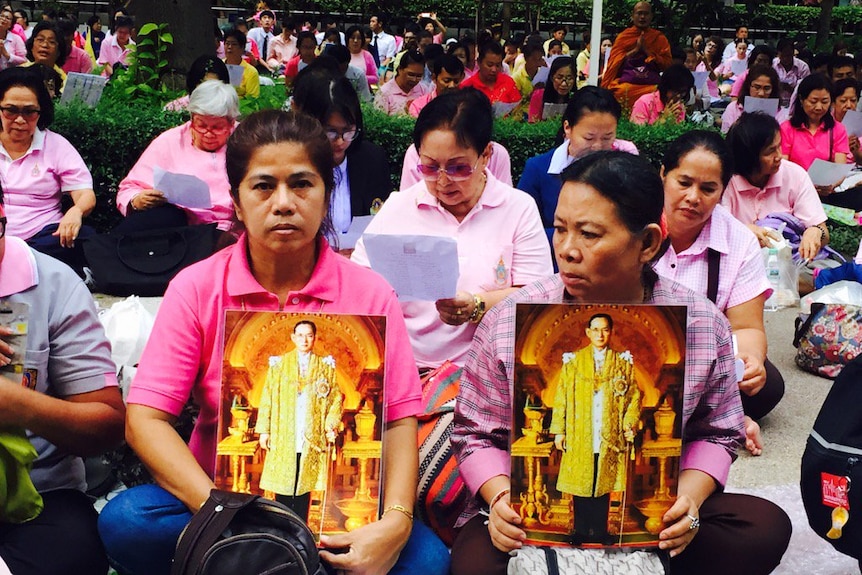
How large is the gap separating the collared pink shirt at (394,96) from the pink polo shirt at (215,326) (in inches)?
301

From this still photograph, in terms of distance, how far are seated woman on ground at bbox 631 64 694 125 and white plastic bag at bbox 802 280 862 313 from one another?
3.69 metres

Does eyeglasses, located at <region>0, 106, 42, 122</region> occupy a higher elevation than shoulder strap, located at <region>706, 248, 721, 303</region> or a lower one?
higher

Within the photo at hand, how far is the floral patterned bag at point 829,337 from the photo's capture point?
5.02 m

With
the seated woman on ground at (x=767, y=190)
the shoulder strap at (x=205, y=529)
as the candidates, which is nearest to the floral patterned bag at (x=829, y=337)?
the seated woman on ground at (x=767, y=190)

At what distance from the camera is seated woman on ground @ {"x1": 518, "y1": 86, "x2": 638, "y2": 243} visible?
5.24 m

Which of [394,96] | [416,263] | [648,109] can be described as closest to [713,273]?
[416,263]

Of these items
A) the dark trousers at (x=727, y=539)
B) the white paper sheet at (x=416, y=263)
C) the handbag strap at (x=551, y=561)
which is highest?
the white paper sheet at (x=416, y=263)

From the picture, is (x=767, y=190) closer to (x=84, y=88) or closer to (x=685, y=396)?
(x=685, y=396)

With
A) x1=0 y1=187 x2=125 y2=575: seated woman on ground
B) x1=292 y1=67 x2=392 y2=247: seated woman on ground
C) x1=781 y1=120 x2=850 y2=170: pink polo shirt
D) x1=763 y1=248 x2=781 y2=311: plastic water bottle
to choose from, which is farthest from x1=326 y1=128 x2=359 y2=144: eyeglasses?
x1=781 y1=120 x2=850 y2=170: pink polo shirt

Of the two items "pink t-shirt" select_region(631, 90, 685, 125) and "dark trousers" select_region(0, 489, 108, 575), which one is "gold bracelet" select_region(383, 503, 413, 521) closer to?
"dark trousers" select_region(0, 489, 108, 575)

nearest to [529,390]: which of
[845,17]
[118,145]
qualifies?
[118,145]

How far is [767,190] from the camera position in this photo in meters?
6.08

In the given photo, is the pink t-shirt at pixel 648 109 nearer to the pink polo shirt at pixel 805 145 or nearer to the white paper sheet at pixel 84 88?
the pink polo shirt at pixel 805 145

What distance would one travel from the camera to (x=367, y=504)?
2.34 metres
